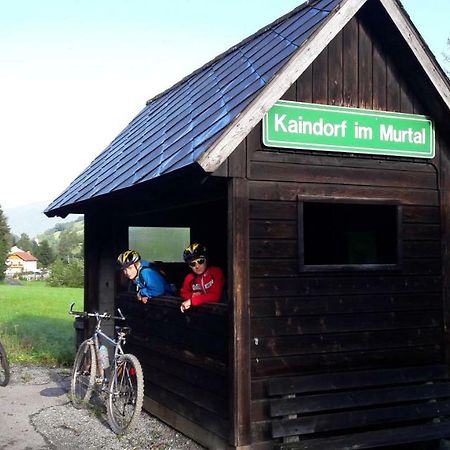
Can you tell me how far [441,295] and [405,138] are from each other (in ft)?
5.60

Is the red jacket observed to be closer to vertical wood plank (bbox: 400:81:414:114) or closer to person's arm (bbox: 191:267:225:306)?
person's arm (bbox: 191:267:225:306)

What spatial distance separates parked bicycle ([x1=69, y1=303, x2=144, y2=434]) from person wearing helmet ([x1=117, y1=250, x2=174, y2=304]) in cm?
48

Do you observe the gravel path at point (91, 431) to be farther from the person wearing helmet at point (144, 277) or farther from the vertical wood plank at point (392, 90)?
the vertical wood plank at point (392, 90)

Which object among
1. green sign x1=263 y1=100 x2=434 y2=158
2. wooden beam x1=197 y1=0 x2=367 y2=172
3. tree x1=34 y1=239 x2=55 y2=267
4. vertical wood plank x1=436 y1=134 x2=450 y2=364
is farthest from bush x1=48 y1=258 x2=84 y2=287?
wooden beam x1=197 y1=0 x2=367 y2=172

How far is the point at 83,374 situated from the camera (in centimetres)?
881

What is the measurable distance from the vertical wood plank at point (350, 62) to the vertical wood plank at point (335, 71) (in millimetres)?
52

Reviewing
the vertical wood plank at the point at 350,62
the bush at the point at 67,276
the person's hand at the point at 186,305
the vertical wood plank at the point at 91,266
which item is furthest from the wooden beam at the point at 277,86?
the bush at the point at 67,276

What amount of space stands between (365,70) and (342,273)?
2.07 metres

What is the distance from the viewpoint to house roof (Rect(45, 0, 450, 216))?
6.13m

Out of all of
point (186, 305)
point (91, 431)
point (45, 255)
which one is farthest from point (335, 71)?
point (45, 255)

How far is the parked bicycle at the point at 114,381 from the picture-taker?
7.26 metres

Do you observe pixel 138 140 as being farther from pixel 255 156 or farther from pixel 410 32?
pixel 410 32

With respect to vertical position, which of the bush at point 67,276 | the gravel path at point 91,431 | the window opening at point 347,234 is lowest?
the gravel path at point 91,431

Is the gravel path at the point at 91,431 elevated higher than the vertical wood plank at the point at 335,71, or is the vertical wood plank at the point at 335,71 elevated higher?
the vertical wood plank at the point at 335,71
